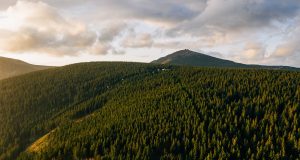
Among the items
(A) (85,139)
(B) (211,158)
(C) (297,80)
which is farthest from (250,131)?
(C) (297,80)

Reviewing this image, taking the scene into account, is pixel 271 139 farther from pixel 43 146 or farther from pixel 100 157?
pixel 43 146

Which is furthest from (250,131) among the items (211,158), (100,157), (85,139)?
(85,139)

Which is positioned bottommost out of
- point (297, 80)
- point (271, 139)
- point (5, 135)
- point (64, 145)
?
point (5, 135)

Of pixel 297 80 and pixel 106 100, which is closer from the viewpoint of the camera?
pixel 297 80

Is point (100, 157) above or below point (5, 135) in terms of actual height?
above

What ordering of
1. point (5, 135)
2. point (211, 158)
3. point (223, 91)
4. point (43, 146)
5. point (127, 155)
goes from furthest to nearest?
point (5, 135) → point (223, 91) → point (43, 146) → point (127, 155) → point (211, 158)

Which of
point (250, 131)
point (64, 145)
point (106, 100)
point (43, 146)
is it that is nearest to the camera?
point (250, 131)
